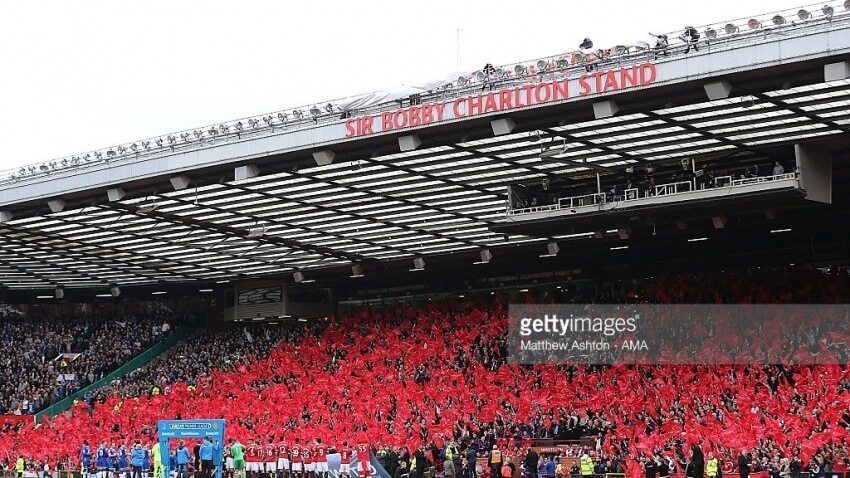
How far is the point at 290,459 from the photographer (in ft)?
118

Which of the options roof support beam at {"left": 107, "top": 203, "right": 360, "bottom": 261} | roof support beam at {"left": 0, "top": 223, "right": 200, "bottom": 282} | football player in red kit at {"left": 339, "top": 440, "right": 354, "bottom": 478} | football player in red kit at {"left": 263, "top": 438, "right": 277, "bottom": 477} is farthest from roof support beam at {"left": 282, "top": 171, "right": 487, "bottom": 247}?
roof support beam at {"left": 0, "top": 223, "right": 200, "bottom": 282}

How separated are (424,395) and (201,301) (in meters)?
23.0

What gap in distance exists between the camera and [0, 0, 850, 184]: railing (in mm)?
24078

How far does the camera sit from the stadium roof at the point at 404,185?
A: 25781 mm

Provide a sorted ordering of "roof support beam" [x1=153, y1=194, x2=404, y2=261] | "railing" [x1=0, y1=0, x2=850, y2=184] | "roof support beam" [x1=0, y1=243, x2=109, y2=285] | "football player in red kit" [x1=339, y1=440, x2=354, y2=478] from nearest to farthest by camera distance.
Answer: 1. "railing" [x1=0, y1=0, x2=850, y2=184]
2. "football player in red kit" [x1=339, y1=440, x2=354, y2=478]
3. "roof support beam" [x1=153, y1=194, x2=404, y2=261]
4. "roof support beam" [x1=0, y1=243, x2=109, y2=285]

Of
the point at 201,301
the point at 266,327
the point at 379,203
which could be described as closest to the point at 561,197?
the point at 379,203

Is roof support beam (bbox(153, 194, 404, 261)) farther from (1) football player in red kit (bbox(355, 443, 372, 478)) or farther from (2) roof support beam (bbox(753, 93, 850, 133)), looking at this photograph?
(2) roof support beam (bbox(753, 93, 850, 133))

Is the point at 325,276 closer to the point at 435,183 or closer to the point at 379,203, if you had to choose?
the point at 379,203

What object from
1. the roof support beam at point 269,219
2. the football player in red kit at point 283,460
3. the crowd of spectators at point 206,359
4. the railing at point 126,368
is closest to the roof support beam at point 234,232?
the roof support beam at point 269,219

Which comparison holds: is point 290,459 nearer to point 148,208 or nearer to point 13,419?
point 148,208

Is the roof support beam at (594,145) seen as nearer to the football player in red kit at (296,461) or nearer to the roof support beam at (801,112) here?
the roof support beam at (801,112)
